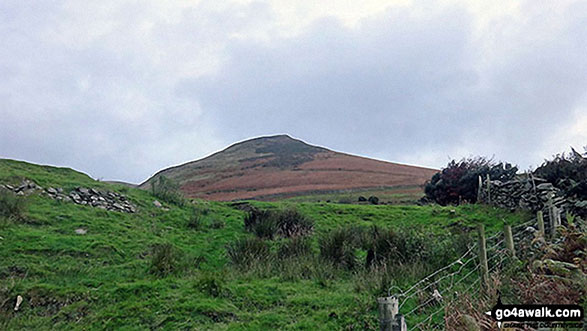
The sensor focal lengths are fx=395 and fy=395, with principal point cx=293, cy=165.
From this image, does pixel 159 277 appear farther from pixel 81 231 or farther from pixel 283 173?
pixel 283 173

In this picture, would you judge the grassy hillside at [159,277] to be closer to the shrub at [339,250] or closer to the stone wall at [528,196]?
the shrub at [339,250]

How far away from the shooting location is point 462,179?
54.3ft

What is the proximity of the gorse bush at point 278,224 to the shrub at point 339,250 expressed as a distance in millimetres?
2014

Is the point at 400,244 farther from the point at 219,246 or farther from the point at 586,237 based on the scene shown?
the point at 219,246

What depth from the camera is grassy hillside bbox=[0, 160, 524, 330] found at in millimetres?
5488

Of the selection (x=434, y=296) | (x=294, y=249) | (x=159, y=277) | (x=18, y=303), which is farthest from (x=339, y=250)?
(x=18, y=303)

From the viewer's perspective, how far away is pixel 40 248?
8297mm

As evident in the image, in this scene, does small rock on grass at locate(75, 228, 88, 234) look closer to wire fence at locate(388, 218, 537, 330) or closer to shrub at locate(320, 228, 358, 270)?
shrub at locate(320, 228, 358, 270)

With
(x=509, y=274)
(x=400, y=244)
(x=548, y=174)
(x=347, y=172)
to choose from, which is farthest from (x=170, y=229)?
(x=347, y=172)

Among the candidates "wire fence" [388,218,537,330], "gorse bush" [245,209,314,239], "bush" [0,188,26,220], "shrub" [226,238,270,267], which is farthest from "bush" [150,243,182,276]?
"bush" [0,188,26,220]

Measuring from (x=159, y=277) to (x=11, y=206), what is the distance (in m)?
5.27

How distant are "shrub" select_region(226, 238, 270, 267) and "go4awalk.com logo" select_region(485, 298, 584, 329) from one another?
526 centimetres

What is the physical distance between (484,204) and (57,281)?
12.4 metres

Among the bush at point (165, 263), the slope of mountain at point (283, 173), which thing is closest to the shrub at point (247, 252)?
the bush at point (165, 263)
